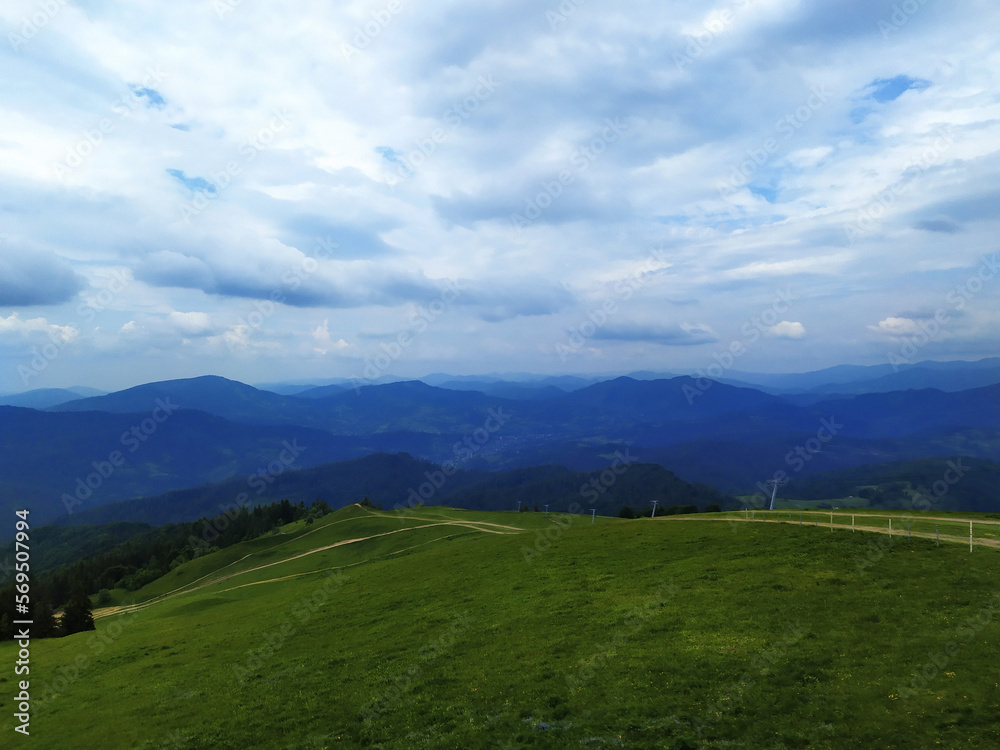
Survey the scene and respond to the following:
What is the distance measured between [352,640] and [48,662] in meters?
35.8

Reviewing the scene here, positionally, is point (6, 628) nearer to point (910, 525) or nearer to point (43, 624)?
point (43, 624)

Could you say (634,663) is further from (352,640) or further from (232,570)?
(232,570)

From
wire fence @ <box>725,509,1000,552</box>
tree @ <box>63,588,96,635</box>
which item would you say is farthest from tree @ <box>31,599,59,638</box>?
wire fence @ <box>725,509,1000,552</box>

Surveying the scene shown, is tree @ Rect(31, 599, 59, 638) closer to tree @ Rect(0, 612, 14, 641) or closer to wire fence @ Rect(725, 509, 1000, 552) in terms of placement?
tree @ Rect(0, 612, 14, 641)

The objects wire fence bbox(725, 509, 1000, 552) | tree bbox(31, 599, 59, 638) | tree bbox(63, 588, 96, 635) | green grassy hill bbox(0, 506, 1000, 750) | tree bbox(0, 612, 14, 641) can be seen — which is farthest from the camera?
tree bbox(63, 588, 96, 635)

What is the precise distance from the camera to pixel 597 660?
29.3 meters

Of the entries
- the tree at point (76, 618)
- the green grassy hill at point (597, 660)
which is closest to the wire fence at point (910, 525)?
the green grassy hill at point (597, 660)

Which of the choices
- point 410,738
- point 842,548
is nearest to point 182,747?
point 410,738

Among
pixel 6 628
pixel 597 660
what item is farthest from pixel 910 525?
pixel 6 628

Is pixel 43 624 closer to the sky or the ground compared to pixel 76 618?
closer to the sky

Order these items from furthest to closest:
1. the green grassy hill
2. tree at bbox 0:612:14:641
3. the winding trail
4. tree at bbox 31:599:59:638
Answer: the winding trail < tree at bbox 0:612:14:641 < tree at bbox 31:599:59:638 < the green grassy hill

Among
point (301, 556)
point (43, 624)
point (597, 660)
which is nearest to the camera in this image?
point (597, 660)

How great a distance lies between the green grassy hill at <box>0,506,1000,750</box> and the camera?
22562 millimetres

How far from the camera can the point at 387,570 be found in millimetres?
66312
